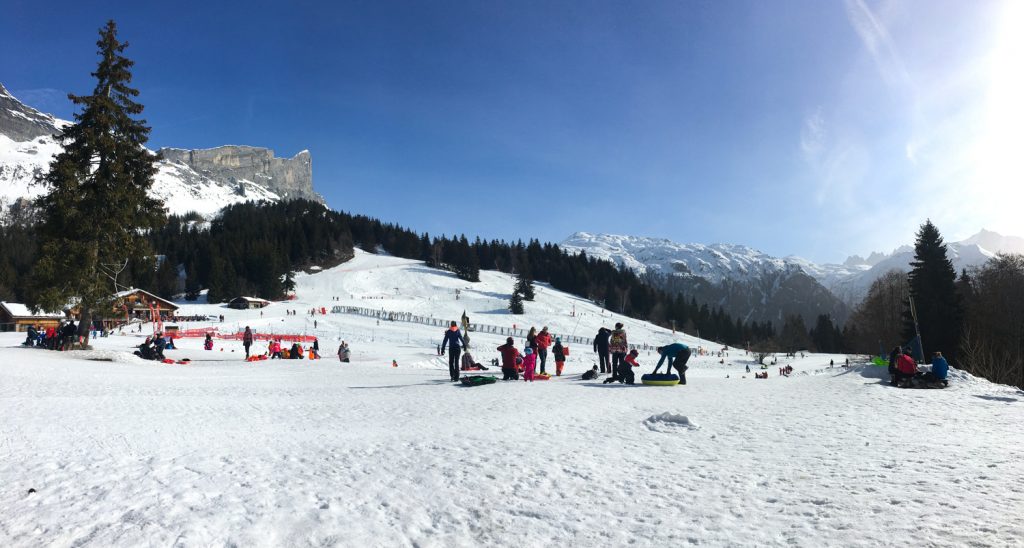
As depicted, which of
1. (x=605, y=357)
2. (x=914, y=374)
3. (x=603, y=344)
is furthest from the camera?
(x=605, y=357)

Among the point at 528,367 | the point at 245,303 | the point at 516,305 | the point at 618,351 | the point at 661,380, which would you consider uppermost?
the point at 516,305

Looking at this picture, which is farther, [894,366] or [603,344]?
[603,344]

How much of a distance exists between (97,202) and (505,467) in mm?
23326

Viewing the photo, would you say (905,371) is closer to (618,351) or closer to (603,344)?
(618,351)

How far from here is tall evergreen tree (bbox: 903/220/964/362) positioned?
120 ft

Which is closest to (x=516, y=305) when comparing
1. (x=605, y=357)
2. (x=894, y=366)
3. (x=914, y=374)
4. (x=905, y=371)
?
(x=605, y=357)

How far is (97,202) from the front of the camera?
827 inches

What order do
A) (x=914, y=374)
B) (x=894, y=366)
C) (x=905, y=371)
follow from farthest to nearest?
(x=894, y=366) → (x=905, y=371) → (x=914, y=374)

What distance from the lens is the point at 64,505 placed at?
15.1 ft

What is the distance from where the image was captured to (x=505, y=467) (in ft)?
19.8

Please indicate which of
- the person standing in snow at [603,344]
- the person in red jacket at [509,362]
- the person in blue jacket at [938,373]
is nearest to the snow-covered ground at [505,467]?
the person in blue jacket at [938,373]

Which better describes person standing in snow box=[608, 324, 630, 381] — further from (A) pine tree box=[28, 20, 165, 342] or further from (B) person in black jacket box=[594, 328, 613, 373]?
(A) pine tree box=[28, 20, 165, 342]

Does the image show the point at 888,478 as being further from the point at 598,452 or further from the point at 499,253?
the point at 499,253

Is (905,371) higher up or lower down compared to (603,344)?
lower down
